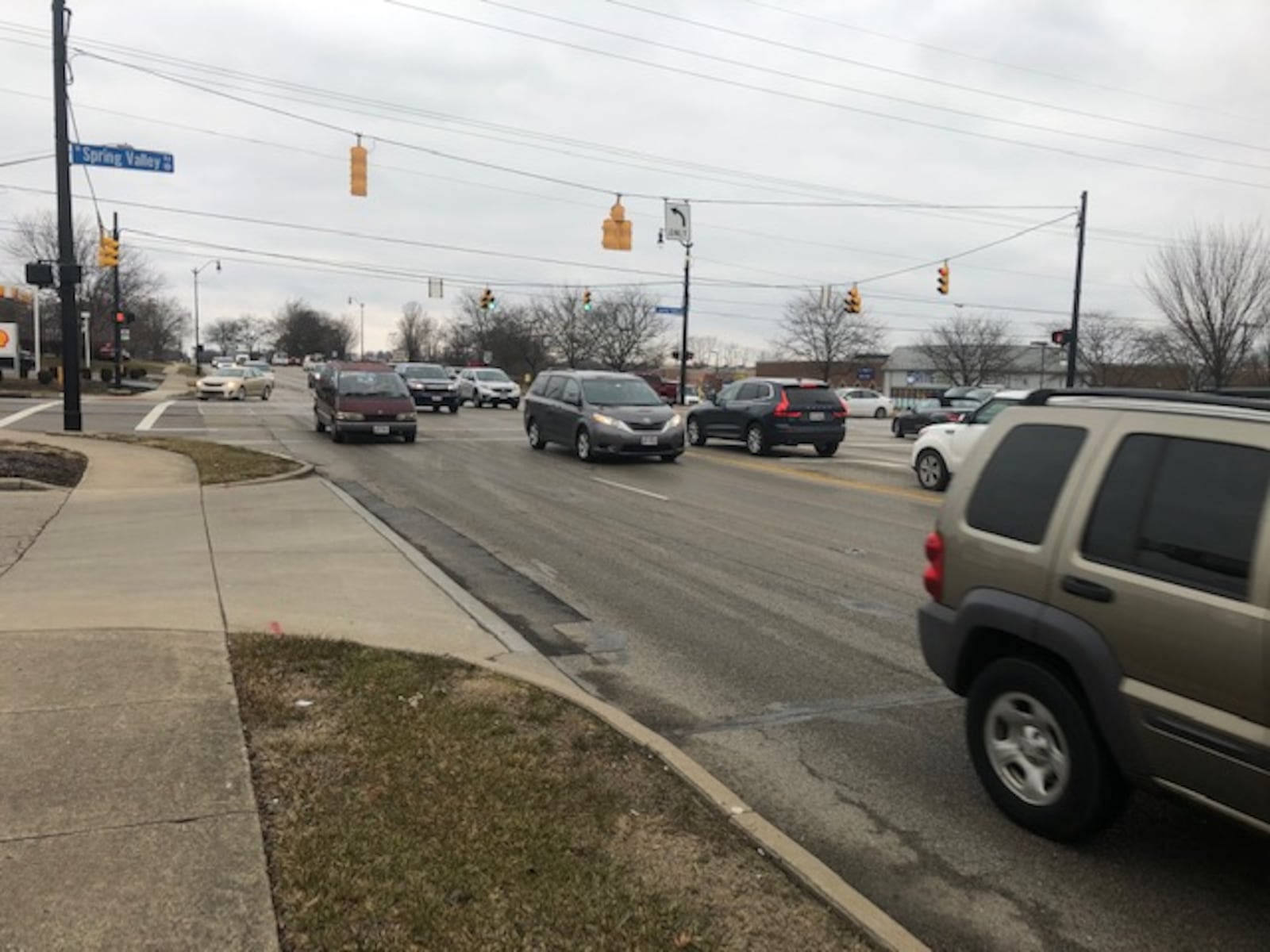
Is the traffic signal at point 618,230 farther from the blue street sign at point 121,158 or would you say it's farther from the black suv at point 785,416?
the blue street sign at point 121,158

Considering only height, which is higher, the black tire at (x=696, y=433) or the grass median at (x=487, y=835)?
the black tire at (x=696, y=433)

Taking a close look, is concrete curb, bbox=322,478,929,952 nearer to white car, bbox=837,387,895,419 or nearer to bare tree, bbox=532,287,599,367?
white car, bbox=837,387,895,419

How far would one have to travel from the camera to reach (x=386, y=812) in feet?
11.6

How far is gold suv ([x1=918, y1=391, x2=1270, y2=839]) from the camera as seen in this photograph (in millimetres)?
2914

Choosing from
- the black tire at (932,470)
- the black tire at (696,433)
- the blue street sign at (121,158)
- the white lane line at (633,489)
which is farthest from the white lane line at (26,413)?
the black tire at (932,470)

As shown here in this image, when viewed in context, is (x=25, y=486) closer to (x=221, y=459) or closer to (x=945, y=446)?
(x=221, y=459)

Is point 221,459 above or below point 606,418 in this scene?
below

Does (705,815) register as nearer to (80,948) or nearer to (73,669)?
(80,948)

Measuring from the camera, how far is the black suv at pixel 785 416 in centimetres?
1989

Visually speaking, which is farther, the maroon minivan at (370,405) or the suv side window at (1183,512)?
the maroon minivan at (370,405)

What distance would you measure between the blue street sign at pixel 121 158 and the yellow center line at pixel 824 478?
1190 centimetres

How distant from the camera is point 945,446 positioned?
14.8m

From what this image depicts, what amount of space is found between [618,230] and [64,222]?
40.2ft

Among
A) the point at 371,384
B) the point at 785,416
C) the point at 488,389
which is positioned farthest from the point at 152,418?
the point at 785,416
